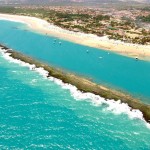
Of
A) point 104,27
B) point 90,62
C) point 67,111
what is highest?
point 104,27

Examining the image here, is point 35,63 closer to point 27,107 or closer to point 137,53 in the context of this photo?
point 27,107

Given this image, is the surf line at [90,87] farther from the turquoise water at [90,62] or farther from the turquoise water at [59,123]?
the turquoise water at [59,123]

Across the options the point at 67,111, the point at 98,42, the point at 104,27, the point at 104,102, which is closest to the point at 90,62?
the point at 98,42

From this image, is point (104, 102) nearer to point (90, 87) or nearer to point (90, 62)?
Result: point (90, 87)

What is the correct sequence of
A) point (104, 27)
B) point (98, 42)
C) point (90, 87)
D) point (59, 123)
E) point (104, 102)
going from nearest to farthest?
1. point (59, 123)
2. point (104, 102)
3. point (90, 87)
4. point (98, 42)
5. point (104, 27)

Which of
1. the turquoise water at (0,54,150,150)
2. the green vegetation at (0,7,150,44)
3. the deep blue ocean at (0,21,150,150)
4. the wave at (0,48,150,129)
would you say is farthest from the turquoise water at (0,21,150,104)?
the green vegetation at (0,7,150,44)

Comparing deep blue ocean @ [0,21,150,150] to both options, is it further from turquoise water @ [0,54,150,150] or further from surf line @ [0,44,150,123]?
surf line @ [0,44,150,123]

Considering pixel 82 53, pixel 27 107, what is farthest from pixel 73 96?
pixel 82 53
